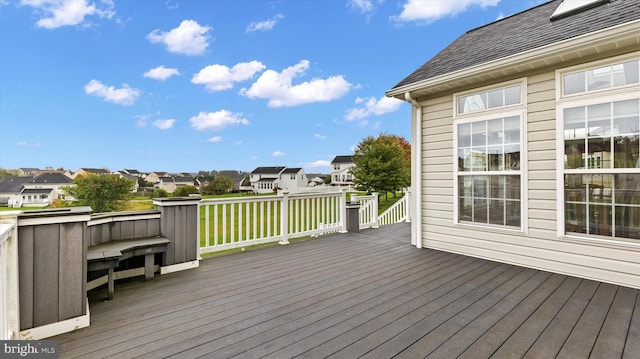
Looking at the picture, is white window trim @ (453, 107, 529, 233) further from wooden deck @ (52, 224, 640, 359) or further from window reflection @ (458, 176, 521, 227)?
wooden deck @ (52, 224, 640, 359)

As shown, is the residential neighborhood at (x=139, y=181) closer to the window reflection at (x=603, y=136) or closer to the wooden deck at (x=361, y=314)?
the wooden deck at (x=361, y=314)

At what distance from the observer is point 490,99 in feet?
13.0

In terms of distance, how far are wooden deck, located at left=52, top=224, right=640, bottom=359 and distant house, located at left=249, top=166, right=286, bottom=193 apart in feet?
135

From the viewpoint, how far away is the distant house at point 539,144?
3.03 meters

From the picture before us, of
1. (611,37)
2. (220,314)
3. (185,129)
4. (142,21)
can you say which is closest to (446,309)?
(220,314)

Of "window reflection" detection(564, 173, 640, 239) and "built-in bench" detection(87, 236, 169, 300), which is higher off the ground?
"window reflection" detection(564, 173, 640, 239)

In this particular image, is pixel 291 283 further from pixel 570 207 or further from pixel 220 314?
pixel 570 207

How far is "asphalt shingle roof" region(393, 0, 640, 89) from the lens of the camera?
124 inches

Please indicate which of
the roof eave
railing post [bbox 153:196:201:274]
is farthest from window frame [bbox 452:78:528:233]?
railing post [bbox 153:196:201:274]

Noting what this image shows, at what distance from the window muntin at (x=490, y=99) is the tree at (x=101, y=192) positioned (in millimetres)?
19294

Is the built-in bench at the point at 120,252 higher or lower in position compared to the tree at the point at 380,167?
lower

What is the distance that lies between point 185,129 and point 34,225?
29155 mm

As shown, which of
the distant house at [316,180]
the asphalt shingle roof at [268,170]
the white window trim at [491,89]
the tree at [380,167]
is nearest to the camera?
the white window trim at [491,89]
